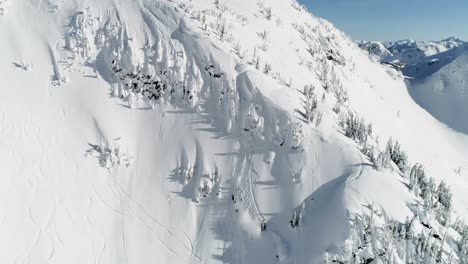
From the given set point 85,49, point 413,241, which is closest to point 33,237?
point 85,49

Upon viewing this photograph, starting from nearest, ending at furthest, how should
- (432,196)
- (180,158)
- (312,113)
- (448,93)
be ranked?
(432,196), (180,158), (312,113), (448,93)

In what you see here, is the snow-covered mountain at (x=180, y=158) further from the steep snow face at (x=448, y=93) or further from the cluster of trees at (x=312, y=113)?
the steep snow face at (x=448, y=93)

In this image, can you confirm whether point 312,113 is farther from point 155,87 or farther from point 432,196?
point 155,87

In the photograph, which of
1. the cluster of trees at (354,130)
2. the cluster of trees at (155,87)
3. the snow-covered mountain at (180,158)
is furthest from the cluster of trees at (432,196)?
the cluster of trees at (155,87)

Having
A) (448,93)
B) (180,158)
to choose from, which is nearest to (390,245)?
(180,158)

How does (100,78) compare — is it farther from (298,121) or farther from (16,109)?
(298,121)

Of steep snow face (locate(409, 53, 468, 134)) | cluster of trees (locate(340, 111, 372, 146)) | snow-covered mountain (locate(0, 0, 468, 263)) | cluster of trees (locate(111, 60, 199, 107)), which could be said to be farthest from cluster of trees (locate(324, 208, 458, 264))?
steep snow face (locate(409, 53, 468, 134))

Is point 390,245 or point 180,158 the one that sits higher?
point 180,158

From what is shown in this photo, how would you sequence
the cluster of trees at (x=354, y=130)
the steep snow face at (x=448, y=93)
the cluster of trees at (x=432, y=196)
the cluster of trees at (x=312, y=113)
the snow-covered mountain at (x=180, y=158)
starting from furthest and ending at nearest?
1. the steep snow face at (x=448, y=93)
2. the cluster of trees at (x=354, y=130)
3. the cluster of trees at (x=312, y=113)
4. the cluster of trees at (x=432, y=196)
5. the snow-covered mountain at (x=180, y=158)

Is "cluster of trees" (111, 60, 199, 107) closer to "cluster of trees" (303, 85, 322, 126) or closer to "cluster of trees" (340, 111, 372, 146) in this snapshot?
"cluster of trees" (303, 85, 322, 126)
